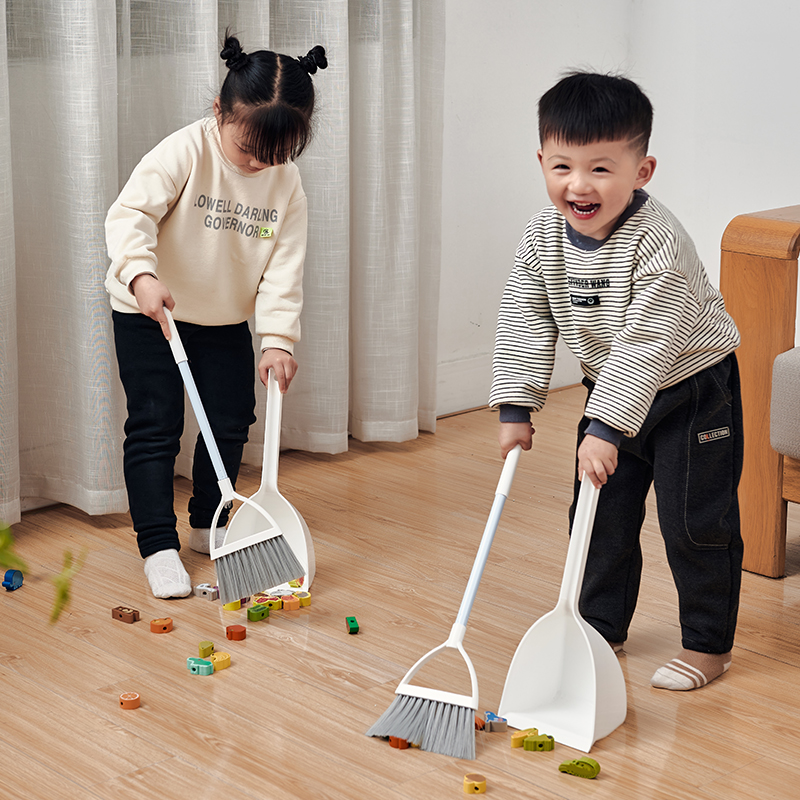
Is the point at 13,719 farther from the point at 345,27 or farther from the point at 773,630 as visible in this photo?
the point at 345,27

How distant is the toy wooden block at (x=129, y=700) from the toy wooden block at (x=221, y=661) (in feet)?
0.38

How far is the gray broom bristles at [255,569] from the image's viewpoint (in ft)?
4.80

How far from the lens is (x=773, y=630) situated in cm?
144

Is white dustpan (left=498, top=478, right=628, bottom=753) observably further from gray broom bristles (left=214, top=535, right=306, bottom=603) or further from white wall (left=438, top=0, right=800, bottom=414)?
white wall (left=438, top=0, right=800, bottom=414)

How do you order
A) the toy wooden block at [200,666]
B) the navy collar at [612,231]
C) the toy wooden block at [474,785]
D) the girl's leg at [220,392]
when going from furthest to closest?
the girl's leg at [220,392], the toy wooden block at [200,666], the navy collar at [612,231], the toy wooden block at [474,785]

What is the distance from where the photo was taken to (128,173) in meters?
1.80

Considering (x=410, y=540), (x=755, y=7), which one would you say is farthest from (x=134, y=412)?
(x=755, y=7)

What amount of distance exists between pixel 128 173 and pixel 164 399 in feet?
1.49

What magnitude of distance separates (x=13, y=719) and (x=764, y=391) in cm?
111

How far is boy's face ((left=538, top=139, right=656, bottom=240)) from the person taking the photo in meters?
1.10

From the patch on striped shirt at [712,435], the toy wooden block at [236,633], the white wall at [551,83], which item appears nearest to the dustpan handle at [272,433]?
the toy wooden block at [236,633]

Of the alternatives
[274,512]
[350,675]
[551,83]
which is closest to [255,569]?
[274,512]

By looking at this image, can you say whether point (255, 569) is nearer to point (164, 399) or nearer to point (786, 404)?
point (164, 399)

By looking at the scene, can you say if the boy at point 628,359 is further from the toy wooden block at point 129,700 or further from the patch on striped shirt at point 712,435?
the toy wooden block at point 129,700
